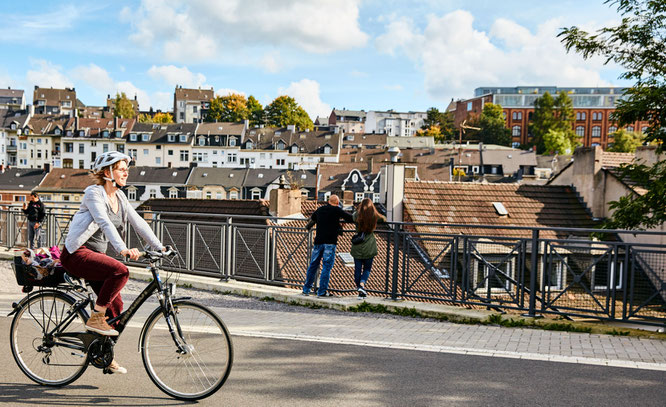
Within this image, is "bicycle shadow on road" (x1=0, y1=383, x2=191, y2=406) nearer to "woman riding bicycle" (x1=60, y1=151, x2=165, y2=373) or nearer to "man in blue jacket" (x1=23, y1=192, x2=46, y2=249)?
"woman riding bicycle" (x1=60, y1=151, x2=165, y2=373)

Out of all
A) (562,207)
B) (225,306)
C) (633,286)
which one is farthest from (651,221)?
(562,207)

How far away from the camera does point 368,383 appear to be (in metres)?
5.51

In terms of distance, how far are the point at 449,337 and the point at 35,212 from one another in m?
11.4

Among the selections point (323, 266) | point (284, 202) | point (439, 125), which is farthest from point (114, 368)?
point (439, 125)

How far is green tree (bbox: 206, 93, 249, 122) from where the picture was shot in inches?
5098

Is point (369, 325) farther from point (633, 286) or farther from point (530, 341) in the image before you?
point (633, 286)

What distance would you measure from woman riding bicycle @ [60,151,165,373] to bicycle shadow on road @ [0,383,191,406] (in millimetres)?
521

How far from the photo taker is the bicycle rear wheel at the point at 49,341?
16.9 ft

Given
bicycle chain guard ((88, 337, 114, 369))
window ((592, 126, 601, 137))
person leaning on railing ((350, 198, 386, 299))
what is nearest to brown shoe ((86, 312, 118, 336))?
bicycle chain guard ((88, 337, 114, 369))

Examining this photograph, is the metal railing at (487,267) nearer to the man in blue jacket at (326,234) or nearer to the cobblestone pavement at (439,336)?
the man in blue jacket at (326,234)

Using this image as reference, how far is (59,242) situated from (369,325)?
9249 millimetres

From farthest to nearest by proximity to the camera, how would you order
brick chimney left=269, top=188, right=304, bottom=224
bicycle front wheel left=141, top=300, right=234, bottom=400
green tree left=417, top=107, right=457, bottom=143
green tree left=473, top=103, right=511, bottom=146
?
green tree left=417, top=107, right=457, bottom=143 < green tree left=473, top=103, right=511, bottom=146 < brick chimney left=269, top=188, right=304, bottom=224 < bicycle front wheel left=141, top=300, right=234, bottom=400

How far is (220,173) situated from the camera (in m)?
92.9

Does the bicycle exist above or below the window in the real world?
below
